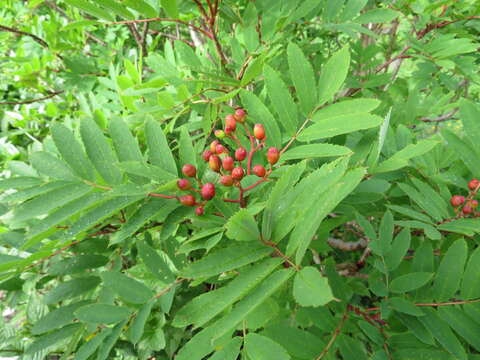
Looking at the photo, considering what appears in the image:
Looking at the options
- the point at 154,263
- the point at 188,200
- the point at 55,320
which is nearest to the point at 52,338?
the point at 55,320

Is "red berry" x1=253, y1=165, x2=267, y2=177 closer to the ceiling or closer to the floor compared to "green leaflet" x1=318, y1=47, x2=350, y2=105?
closer to the floor

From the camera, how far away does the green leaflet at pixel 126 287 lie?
2.36 feet

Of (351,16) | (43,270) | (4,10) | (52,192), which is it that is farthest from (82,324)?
(4,10)

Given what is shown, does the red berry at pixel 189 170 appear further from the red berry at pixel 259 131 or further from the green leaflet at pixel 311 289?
the green leaflet at pixel 311 289

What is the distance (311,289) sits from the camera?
39 cm

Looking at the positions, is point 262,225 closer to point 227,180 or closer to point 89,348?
point 227,180

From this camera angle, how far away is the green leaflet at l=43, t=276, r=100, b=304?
2.67 feet

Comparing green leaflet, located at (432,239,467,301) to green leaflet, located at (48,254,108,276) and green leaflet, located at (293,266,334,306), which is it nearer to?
green leaflet, located at (293,266,334,306)

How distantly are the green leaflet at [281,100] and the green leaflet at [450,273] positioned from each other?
16.3 inches

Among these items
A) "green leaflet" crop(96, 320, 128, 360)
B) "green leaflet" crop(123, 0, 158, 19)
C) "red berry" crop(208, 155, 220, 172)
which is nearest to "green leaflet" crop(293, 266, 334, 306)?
"red berry" crop(208, 155, 220, 172)

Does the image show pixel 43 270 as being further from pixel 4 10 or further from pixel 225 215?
pixel 4 10

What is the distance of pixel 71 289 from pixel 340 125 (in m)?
0.77

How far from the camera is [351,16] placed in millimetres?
1021

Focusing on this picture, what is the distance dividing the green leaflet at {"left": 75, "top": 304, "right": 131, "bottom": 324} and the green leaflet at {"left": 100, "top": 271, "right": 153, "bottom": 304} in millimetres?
31
